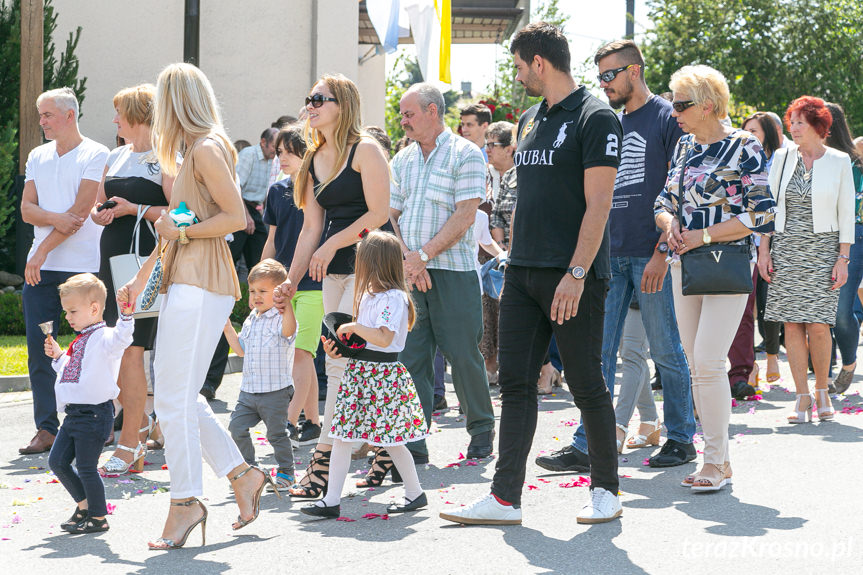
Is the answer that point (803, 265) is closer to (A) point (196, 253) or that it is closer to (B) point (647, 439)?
(B) point (647, 439)

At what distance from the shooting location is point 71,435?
17.6ft

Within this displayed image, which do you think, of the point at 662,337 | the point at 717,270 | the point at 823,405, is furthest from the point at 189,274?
the point at 823,405

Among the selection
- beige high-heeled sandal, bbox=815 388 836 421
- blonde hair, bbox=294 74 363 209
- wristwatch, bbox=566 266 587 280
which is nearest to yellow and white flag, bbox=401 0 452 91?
beige high-heeled sandal, bbox=815 388 836 421

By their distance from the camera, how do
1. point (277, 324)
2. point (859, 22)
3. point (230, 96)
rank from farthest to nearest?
1. point (859, 22)
2. point (230, 96)
3. point (277, 324)

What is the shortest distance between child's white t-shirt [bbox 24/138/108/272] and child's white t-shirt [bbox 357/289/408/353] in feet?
8.52

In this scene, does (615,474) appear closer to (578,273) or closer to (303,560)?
(578,273)

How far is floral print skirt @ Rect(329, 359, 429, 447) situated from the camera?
558 cm

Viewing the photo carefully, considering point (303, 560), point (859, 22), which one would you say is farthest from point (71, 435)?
point (859, 22)

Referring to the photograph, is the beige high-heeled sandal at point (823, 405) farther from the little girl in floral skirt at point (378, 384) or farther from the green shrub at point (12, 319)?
the green shrub at point (12, 319)

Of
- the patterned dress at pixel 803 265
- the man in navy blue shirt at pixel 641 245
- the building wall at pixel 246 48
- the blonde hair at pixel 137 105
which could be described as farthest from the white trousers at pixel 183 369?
the building wall at pixel 246 48

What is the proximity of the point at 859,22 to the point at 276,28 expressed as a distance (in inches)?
812

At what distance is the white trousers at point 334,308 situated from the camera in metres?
6.05

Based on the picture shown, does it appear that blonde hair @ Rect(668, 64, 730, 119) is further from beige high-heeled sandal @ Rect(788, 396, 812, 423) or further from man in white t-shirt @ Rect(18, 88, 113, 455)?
man in white t-shirt @ Rect(18, 88, 113, 455)

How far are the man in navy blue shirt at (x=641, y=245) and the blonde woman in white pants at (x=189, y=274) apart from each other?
2.32 meters
